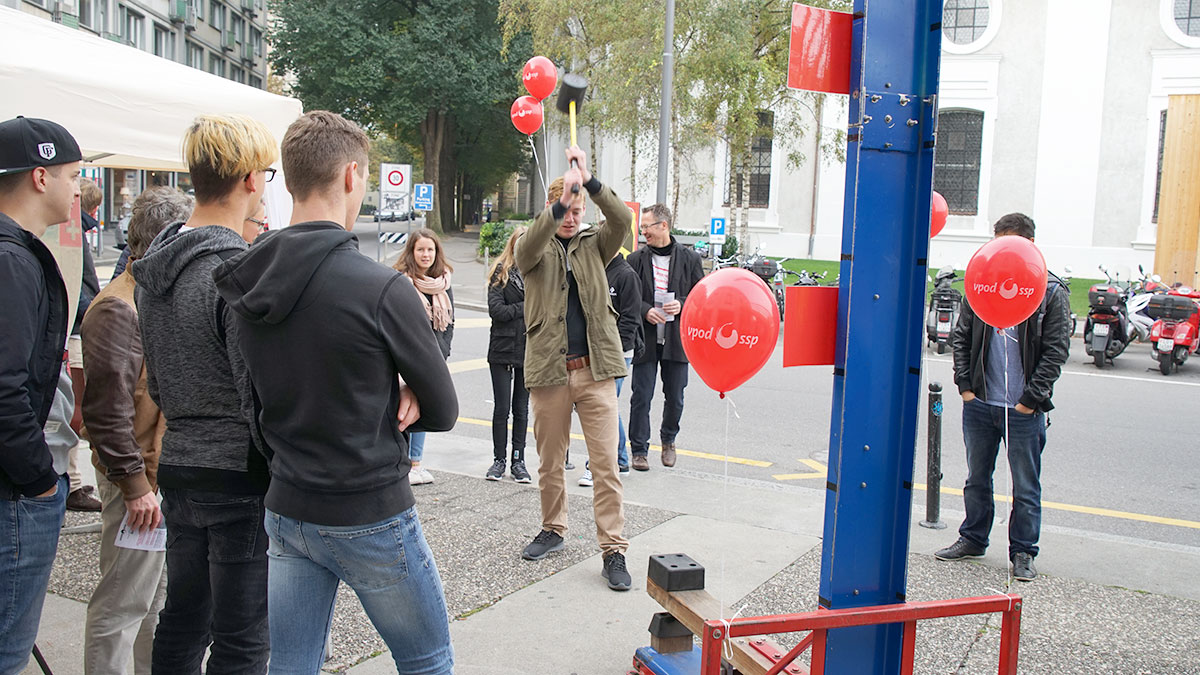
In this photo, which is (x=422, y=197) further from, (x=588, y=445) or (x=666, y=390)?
(x=588, y=445)

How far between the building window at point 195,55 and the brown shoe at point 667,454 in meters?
53.5

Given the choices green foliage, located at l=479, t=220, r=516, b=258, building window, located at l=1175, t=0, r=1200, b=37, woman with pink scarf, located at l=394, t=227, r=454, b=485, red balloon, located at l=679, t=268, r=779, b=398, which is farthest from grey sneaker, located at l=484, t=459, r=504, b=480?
building window, located at l=1175, t=0, r=1200, b=37

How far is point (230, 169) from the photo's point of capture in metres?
2.64

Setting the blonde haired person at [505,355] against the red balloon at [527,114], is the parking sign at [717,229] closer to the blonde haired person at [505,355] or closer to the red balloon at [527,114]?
the blonde haired person at [505,355]

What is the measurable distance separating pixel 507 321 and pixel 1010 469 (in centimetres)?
346

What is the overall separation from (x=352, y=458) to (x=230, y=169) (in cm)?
100

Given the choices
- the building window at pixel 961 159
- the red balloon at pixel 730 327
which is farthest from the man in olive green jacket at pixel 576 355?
the building window at pixel 961 159

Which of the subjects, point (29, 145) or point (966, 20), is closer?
point (29, 145)

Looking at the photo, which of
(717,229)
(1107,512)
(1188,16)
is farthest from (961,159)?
(1107,512)

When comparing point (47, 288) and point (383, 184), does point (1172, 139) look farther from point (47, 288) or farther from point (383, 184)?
point (47, 288)

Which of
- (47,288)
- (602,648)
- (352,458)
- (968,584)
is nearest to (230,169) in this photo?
(47,288)

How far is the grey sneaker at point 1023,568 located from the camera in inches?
192

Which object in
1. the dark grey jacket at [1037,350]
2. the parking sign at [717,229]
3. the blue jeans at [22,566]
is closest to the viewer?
the blue jeans at [22,566]

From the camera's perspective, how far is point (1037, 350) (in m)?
4.97
